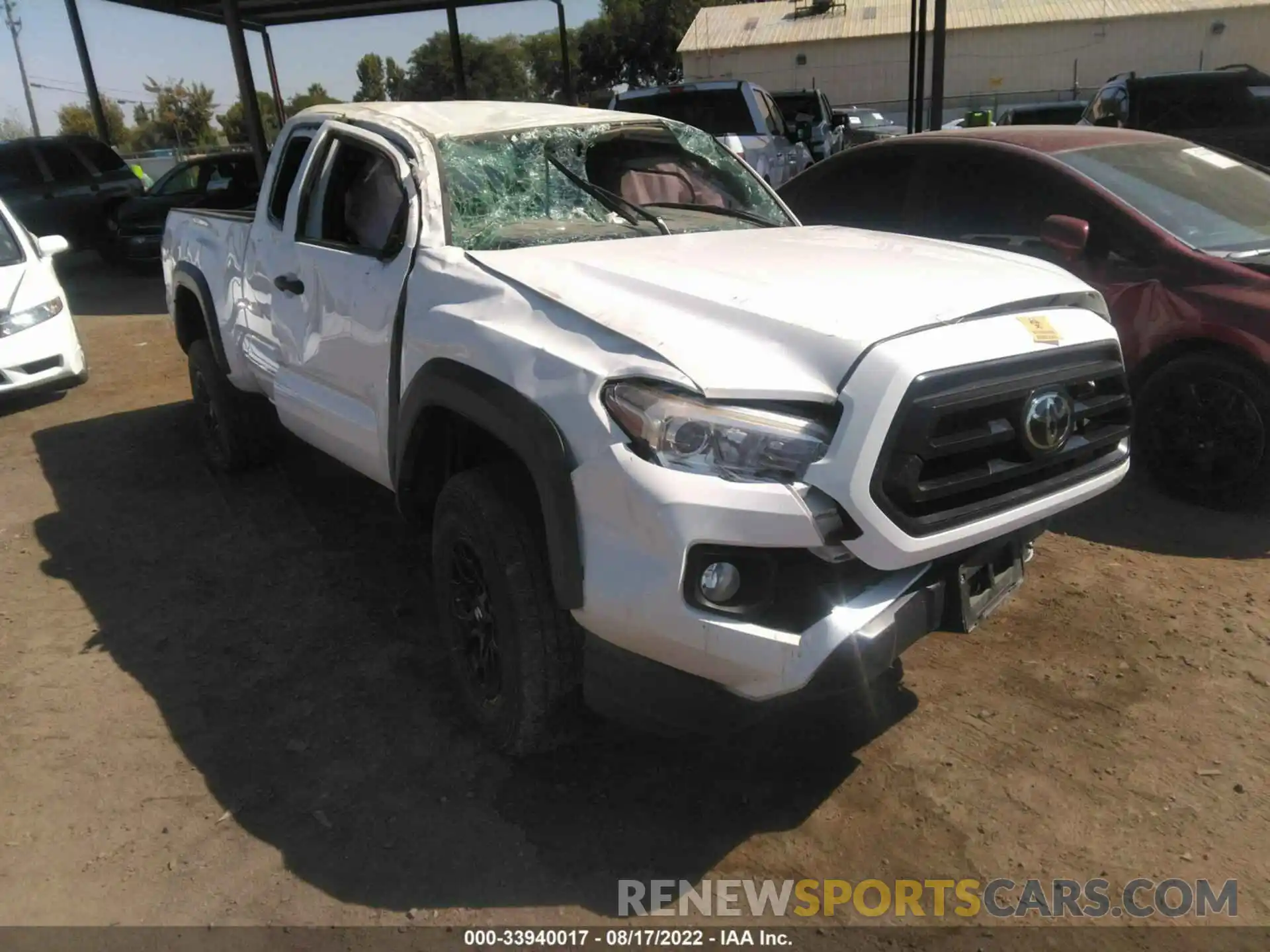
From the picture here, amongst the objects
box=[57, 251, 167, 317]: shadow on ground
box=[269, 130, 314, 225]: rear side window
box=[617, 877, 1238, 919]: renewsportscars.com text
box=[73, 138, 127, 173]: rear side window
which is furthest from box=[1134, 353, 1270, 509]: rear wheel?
box=[73, 138, 127, 173]: rear side window

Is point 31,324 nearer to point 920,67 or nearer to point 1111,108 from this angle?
point 1111,108

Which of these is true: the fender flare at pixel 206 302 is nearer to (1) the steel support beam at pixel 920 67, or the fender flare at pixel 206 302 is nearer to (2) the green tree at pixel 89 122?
(1) the steel support beam at pixel 920 67

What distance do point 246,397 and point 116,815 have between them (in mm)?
2988

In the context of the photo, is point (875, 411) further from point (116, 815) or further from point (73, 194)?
point (73, 194)

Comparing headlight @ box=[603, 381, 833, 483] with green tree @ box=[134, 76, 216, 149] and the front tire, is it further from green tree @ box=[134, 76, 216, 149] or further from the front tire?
green tree @ box=[134, 76, 216, 149]

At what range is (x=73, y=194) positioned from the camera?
46.9 feet

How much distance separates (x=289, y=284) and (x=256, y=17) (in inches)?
781

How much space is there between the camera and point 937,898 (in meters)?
2.60

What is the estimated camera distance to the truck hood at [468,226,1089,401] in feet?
7.98

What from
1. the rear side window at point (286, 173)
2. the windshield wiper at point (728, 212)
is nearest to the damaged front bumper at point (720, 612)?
the windshield wiper at point (728, 212)

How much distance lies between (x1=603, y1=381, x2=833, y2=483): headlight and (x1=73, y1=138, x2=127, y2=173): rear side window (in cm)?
1545

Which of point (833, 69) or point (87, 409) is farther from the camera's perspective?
point (833, 69)

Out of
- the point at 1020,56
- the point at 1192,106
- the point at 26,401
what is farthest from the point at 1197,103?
the point at 1020,56

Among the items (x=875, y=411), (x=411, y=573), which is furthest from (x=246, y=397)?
(x=875, y=411)
